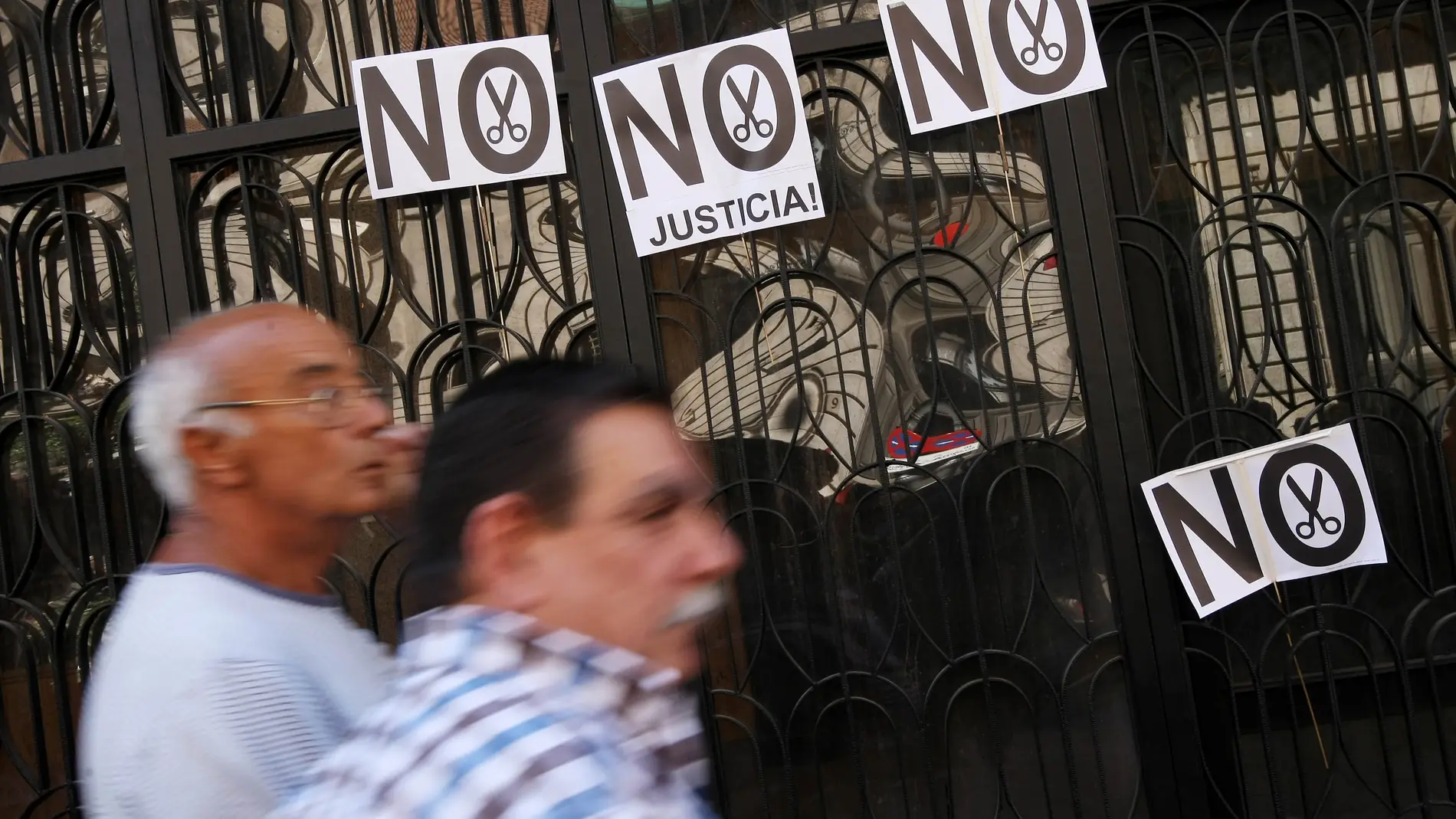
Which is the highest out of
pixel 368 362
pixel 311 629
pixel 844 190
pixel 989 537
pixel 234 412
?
pixel 844 190

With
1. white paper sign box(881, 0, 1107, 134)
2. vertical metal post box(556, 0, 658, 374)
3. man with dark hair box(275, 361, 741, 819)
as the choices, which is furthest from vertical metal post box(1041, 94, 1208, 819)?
man with dark hair box(275, 361, 741, 819)

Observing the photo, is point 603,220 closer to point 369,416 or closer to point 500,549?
point 369,416

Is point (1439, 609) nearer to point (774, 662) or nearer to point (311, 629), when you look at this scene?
point (774, 662)

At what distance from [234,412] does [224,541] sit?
6.0 inches

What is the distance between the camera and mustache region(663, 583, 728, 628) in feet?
2.97

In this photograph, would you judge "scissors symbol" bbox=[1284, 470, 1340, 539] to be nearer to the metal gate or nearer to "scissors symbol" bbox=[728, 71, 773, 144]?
the metal gate

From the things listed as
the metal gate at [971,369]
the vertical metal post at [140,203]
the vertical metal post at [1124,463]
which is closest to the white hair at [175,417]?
the metal gate at [971,369]

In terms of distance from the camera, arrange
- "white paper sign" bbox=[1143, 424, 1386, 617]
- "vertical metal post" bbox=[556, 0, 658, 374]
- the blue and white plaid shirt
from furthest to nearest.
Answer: "vertical metal post" bbox=[556, 0, 658, 374], "white paper sign" bbox=[1143, 424, 1386, 617], the blue and white plaid shirt

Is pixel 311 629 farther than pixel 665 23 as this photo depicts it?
No

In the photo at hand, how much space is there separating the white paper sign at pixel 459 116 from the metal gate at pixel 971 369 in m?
0.07

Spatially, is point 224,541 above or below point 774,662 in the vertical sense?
above

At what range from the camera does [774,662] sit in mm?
2633

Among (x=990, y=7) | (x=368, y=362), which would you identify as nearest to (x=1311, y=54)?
(x=990, y=7)

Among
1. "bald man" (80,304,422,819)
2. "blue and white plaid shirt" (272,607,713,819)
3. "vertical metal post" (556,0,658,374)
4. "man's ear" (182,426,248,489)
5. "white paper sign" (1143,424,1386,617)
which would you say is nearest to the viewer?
"blue and white plaid shirt" (272,607,713,819)
